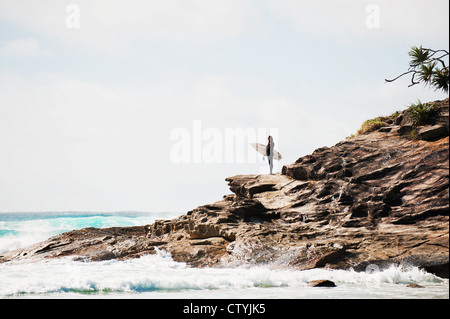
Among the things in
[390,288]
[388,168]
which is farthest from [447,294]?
[388,168]

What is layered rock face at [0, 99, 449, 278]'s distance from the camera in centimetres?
1692

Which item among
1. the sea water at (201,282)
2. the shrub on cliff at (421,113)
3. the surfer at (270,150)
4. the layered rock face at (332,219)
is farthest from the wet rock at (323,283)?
the surfer at (270,150)

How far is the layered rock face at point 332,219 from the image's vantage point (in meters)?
16.9

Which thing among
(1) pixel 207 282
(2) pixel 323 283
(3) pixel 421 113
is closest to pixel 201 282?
(1) pixel 207 282

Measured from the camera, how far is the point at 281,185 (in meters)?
24.2

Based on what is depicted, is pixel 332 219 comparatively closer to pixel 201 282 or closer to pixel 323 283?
pixel 323 283

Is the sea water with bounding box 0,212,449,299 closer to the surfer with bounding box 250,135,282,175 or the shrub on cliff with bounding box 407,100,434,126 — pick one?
the shrub on cliff with bounding box 407,100,434,126

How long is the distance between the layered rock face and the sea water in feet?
3.26

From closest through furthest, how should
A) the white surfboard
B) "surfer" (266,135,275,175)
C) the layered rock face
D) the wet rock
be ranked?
the wet rock → the layered rock face → "surfer" (266,135,275,175) → the white surfboard

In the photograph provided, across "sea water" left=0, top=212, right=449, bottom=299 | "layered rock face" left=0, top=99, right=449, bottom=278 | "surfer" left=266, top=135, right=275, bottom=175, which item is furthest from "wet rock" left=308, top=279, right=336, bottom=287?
"surfer" left=266, top=135, right=275, bottom=175

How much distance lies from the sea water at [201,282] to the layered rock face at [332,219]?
39.1 inches

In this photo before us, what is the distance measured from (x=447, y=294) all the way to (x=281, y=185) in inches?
485

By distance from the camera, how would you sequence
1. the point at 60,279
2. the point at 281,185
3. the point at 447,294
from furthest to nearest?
the point at 281,185 < the point at 60,279 < the point at 447,294
